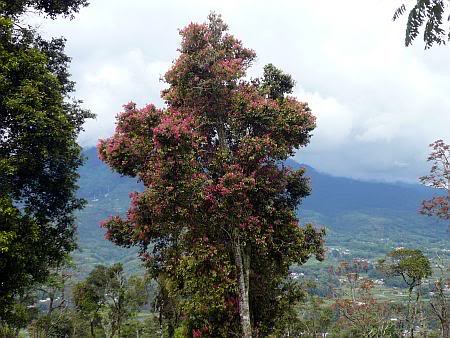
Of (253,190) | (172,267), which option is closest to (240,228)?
(253,190)

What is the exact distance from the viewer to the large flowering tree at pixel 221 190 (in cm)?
1369

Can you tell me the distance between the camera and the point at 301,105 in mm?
15297

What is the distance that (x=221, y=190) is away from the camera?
43.6 feet

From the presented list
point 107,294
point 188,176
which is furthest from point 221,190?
point 107,294

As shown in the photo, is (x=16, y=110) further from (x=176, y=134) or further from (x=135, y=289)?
(x=135, y=289)

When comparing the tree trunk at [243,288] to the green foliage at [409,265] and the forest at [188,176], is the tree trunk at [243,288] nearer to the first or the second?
the forest at [188,176]

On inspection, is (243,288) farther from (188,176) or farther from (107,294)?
Result: (107,294)

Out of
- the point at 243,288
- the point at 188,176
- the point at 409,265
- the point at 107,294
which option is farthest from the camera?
the point at 107,294

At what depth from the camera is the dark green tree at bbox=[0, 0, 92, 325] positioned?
1164cm

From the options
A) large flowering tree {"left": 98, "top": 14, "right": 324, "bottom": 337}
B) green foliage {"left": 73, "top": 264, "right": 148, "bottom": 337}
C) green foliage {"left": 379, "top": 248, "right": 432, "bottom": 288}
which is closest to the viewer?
large flowering tree {"left": 98, "top": 14, "right": 324, "bottom": 337}

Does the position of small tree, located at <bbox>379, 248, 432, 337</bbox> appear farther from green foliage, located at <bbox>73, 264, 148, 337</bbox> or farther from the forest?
green foliage, located at <bbox>73, 264, 148, 337</bbox>

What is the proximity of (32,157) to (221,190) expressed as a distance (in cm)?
581

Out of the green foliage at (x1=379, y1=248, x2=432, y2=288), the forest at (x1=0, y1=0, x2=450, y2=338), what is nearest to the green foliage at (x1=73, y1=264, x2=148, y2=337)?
the green foliage at (x1=379, y1=248, x2=432, y2=288)

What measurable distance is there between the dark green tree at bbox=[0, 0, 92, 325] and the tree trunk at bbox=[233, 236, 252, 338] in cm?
608
